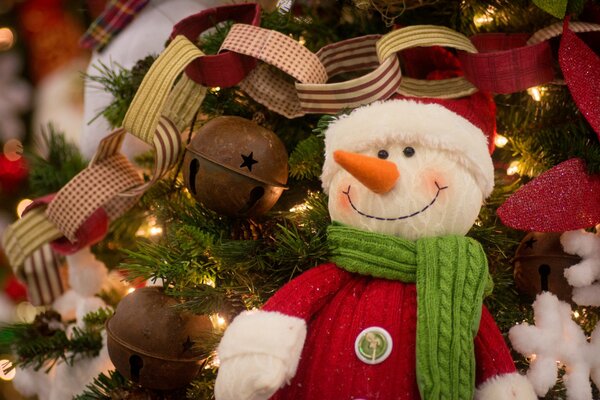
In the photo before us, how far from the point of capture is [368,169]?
58 centimetres

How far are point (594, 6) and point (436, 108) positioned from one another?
0.27 metres

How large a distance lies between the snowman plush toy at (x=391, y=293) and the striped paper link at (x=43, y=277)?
1.82 ft

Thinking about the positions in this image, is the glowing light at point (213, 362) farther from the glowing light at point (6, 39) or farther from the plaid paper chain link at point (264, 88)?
the glowing light at point (6, 39)

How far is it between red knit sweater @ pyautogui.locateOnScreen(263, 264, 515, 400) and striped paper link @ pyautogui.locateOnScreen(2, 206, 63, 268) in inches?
16.5

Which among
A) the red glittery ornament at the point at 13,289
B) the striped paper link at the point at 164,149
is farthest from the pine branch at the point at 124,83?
the red glittery ornament at the point at 13,289

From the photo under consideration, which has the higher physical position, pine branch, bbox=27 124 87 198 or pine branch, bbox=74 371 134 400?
pine branch, bbox=27 124 87 198

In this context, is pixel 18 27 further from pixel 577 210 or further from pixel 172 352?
Result: pixel 577 210

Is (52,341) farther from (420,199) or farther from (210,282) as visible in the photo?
(420,199)

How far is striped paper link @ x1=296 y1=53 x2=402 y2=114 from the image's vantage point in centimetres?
72

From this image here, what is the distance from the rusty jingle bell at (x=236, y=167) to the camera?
71 centimetres

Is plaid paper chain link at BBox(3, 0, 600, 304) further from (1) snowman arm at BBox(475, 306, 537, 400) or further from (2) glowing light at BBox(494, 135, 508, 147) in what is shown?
(1) snowman arm at BBox(475, 306, 537, 400)

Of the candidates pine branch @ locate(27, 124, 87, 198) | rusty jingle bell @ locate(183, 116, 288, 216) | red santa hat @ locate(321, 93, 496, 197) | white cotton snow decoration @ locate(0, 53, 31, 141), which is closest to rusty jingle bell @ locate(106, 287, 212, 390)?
rusty jingle bell @ locate(183, 116, 288, 216)

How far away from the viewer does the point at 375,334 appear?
22.7 inches

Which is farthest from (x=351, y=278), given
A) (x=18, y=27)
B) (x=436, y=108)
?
(x=18, y=27)
